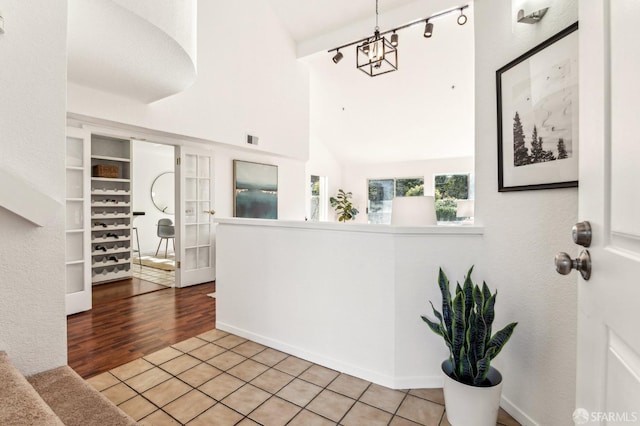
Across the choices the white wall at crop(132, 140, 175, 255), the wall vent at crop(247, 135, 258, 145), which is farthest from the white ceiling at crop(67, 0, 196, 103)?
the white wall at crop(132, 140, 175, 255)

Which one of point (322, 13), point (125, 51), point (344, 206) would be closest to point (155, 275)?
point (125, 51)

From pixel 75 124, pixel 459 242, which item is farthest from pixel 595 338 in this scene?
pixel 75 124

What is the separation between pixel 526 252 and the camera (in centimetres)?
157

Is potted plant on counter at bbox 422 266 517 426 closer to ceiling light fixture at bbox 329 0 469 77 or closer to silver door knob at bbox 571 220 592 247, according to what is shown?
silver door knob at bbox 571 220 592 247

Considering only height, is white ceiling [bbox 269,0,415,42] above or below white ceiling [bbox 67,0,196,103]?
above

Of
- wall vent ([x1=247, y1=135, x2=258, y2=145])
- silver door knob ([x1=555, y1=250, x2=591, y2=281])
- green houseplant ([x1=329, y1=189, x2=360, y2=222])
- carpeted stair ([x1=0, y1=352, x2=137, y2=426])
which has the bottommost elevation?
carpeted stair ([x1=0, y1=352, x2=137, y2=426])

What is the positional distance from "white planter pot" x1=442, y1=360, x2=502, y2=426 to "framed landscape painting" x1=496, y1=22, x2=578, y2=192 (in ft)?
3.18

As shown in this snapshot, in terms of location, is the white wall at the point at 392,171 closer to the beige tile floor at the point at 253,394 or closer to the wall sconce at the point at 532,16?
the wall sconce at the point at 532,16

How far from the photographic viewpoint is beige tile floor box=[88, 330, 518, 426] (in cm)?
162

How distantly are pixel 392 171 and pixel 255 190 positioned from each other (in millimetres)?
4182

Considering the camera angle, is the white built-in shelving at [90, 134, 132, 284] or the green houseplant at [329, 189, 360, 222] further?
the green houseplant at [329, 189, 360, 222]

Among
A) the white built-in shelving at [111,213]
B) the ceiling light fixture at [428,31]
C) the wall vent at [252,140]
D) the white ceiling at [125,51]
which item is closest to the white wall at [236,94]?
the wall vent at [252,140]

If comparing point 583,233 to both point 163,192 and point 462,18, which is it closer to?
point 462,18

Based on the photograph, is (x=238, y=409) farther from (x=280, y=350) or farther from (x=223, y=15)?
(x=223, y=15)
